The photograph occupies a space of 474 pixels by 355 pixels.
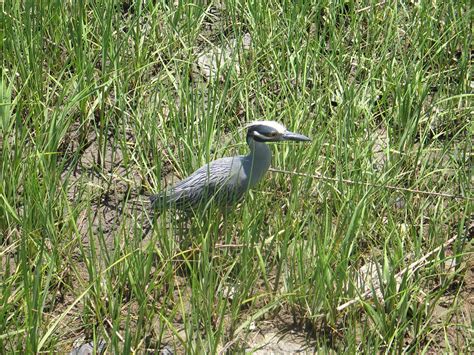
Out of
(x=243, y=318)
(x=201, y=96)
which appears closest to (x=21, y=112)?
(x=201, y=96)

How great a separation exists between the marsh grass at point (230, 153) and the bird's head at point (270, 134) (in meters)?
0.16

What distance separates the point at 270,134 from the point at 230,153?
44 centimetres

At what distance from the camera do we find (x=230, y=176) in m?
3.71

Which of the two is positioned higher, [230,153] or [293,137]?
[293,137]

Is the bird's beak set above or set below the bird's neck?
above

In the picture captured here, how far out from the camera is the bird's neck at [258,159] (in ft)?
12.4

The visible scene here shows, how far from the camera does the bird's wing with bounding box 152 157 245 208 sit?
3.70m

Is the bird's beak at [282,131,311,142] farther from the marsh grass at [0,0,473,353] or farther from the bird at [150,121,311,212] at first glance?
the marsh grass at [0,0,473,353]

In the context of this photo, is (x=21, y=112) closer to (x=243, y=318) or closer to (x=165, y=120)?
(x=165, y=120)

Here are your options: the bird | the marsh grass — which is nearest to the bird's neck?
the bird

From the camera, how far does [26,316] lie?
2982 mm

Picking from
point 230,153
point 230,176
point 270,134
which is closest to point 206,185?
point 230,176

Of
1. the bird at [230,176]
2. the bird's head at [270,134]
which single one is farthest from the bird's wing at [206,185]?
the bird's head at [270,134]

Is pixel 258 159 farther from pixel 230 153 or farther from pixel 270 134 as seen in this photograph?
pixel 230 153
